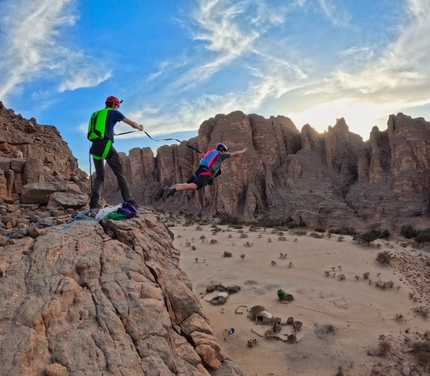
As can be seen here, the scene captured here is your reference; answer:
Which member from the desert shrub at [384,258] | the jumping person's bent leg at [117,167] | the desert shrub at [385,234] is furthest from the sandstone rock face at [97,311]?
the desert shrub at [385,234]

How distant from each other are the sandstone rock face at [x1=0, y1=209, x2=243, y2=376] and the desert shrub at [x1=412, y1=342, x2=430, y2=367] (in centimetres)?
590

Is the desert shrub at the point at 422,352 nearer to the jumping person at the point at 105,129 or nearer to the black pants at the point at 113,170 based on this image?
the black pants at the point at 113,170

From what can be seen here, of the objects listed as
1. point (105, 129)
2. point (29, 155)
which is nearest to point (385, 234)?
point (105, 129)

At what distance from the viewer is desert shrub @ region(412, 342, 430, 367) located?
774 cm

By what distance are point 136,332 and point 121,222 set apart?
7.81ft

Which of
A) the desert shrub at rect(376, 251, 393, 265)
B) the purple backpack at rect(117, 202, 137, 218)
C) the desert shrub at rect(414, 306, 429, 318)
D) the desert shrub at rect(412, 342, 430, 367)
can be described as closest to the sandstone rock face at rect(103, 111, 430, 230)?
the desert shrub at rect(376, 251, 393, 265)

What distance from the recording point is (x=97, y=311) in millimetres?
3814

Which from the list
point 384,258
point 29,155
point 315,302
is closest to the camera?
point 29,155

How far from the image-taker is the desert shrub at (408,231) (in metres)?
21.9

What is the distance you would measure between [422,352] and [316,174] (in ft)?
79.7

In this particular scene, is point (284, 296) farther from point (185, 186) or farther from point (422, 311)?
point (185, 186)

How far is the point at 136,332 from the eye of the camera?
12.4ft

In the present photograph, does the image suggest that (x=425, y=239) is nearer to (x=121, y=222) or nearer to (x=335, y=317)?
(x=335, y=317)

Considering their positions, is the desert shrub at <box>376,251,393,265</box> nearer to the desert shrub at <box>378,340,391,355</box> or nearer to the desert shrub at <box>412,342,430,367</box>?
the desert shrub at <box>412,342,430,367</box>
